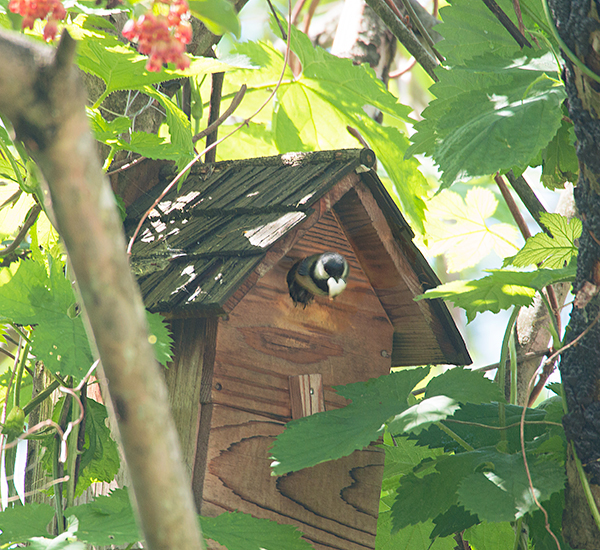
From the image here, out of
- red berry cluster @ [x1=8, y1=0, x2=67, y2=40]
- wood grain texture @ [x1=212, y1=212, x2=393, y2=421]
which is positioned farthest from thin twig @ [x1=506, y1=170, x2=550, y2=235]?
red berry cluster @ [x1=8, y1=0, x2=67, y2=40]

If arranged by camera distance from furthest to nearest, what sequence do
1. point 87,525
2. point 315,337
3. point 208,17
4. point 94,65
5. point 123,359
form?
1. point 315,337
2. point 94,65
3. point 87,525
4. point 208,17
5. point 123,359

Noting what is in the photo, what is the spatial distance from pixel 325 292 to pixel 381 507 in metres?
0.65

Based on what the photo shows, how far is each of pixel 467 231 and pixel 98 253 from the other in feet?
6.10

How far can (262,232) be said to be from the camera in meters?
1.21

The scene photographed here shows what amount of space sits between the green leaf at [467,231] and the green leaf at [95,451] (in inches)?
46.5

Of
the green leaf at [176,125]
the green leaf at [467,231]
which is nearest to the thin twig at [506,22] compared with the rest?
the green leaf at [176,125]

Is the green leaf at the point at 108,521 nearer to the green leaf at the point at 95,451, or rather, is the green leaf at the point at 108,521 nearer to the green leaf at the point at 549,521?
the green leaf at the point at 95,451

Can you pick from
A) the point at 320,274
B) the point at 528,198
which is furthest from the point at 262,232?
the point at 528,198

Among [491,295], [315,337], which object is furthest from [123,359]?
[315,337]

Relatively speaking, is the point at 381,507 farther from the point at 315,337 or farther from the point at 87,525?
the point at 87,525

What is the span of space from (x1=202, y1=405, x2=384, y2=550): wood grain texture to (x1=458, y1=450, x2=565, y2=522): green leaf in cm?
42

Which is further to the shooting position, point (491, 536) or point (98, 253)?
point (491, 536)

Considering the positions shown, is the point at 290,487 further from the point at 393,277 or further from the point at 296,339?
the point at 393,277

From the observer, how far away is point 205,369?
1188 millimetres
